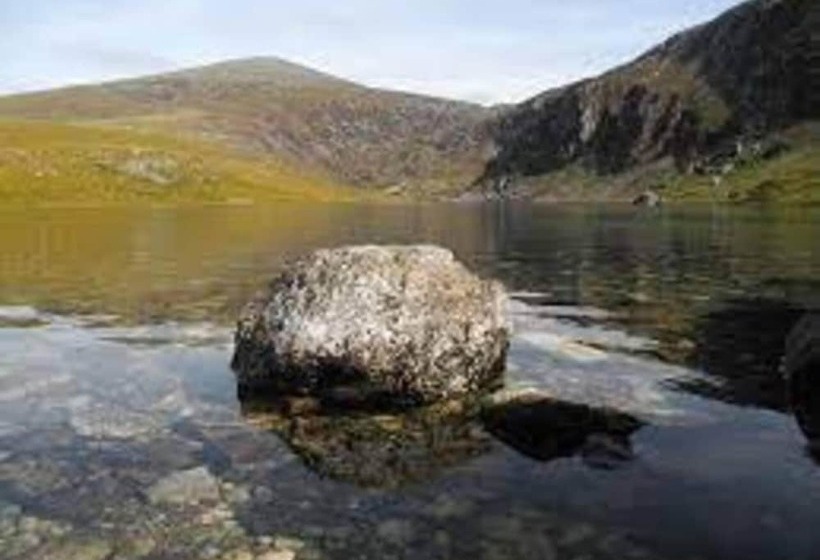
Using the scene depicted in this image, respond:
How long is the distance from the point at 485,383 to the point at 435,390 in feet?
6.34

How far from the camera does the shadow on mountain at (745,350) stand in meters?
26.8

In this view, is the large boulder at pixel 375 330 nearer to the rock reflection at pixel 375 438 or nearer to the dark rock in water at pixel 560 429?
the rock reflection at pixel 375 438

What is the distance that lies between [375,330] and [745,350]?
12394mm

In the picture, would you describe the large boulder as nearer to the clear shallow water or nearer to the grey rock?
the clear shallow water

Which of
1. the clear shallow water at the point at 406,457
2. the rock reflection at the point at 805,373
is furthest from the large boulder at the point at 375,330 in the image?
the rock reflection at the point at 805,373

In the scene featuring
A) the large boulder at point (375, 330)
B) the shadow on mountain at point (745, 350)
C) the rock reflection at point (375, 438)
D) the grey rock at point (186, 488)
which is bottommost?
the shadow on mountain at point (745, 350)

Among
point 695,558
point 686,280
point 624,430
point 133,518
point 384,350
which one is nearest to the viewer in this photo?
point 695,558

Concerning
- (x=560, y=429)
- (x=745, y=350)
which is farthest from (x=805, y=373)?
(x=745, y=350)

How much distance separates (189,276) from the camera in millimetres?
58281

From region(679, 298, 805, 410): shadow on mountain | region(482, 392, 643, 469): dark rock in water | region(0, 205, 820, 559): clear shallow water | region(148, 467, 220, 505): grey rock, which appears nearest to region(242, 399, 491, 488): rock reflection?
region(0, 205, 820, 559): clear shallow water

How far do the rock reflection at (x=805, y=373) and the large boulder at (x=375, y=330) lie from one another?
634 centimetres

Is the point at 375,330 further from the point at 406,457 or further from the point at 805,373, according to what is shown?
the point at 805,373

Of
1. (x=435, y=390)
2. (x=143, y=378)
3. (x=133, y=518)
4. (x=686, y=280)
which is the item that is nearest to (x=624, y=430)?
(x=435, y=390)

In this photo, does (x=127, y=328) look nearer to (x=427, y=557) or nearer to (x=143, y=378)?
(x=143, y=378)
